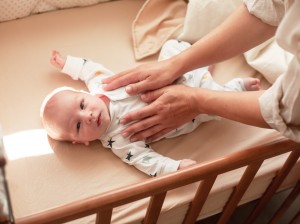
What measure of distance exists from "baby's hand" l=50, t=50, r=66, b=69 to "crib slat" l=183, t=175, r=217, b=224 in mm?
609

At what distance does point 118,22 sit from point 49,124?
1.88 ft

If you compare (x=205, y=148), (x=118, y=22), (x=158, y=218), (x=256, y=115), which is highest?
(x=256, y=115)

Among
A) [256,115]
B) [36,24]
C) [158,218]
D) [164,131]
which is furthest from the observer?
[36,24]

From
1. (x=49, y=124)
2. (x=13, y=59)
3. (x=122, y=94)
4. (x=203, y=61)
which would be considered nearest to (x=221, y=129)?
(x=203, y=61)

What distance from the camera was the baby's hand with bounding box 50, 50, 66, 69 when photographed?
4.19 feet

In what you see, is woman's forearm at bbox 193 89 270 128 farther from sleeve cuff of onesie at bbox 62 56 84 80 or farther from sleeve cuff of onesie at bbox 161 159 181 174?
sleeve cuff of onesie at bbox 62 56 84 80

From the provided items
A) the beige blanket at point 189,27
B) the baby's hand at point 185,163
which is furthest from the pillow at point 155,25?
the baby's hand at point 185,163

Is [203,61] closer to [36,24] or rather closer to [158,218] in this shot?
[158,218]

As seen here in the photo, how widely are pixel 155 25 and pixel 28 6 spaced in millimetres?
464

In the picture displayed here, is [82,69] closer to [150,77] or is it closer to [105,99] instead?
[105,99]

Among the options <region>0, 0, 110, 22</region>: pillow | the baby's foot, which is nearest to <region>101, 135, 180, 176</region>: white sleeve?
the baby's foot

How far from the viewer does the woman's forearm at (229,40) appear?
1.05 metres

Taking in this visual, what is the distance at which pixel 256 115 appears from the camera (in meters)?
0.86

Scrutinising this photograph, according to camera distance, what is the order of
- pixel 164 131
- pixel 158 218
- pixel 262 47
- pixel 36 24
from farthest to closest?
pixel 36 24
pixel 262 47
pixel 164 131
pixel 158 218
